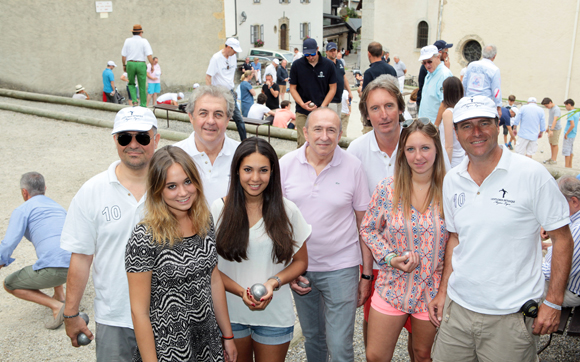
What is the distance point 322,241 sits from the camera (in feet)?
10.9

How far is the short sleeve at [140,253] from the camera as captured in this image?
2.48 metres

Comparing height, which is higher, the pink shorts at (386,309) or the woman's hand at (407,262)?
the woman's hand at (407,262)

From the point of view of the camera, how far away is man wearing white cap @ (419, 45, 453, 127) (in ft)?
24.1

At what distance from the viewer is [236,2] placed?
41.2 metres

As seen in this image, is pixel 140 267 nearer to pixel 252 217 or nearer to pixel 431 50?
pixel 252 217

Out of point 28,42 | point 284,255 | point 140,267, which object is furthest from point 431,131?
point 28,42

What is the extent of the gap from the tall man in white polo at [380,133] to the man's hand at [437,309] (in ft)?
1.74

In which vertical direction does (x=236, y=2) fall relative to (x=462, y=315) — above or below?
above

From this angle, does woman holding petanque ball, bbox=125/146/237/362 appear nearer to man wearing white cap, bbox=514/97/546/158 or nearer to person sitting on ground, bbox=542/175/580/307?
person sitting on ground, bbox=542/175/580/307

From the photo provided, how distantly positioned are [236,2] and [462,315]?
137 feet

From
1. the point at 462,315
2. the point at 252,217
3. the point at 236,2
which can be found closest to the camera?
the point at 462,315

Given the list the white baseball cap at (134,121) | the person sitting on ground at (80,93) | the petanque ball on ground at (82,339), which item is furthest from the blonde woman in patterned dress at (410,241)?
the person sitting on ground at (80,93)

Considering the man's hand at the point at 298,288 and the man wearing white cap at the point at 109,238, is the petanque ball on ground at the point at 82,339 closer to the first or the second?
the man wearing white cap at the point at 109,238

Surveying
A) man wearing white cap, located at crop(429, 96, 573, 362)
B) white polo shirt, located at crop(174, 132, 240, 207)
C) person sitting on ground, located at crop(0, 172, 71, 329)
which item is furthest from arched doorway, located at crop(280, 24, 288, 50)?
man wearing white cap, located at crop(429, 96, 573, 362)
